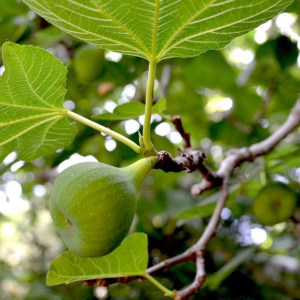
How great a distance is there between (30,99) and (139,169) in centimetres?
32

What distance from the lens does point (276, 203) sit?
1648mm

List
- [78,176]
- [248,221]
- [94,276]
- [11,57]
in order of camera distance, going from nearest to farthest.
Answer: [78,176] < [11,57] < [94,276] < [248,221]

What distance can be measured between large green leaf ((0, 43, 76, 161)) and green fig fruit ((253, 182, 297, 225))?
29.3 inches

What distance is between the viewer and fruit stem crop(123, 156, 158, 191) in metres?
0.91

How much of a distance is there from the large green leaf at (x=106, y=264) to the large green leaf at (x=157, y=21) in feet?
1.66

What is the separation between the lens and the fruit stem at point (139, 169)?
0.91m

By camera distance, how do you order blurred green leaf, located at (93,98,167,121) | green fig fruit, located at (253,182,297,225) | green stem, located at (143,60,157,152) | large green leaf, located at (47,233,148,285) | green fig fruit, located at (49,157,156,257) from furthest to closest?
1. green fig fruit, located at (253,182,297,225)
2. blurred green leaf, located at (93,98,167,121)
3. large green leaf, located at (47,233,148,285)
4. green stem, located at (143,60,157,152)
5. green fig fruit, located at (49,157,156,257)

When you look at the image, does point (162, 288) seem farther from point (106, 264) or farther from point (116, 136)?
point (116, 136)

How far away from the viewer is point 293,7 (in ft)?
6.09

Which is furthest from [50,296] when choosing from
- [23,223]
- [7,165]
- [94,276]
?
[23,223]

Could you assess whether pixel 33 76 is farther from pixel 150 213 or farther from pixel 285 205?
pixel 150 213

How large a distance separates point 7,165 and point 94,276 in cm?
70

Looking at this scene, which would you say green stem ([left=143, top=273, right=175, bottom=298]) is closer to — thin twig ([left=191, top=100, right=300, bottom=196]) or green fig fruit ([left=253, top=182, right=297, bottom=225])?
thin twig ([left=191, top=100, right=300, bottom=196])

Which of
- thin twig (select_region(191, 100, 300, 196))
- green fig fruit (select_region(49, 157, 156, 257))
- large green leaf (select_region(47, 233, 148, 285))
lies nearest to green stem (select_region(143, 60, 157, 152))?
green fig fruit (select_region(49, 157, 156, 257))
